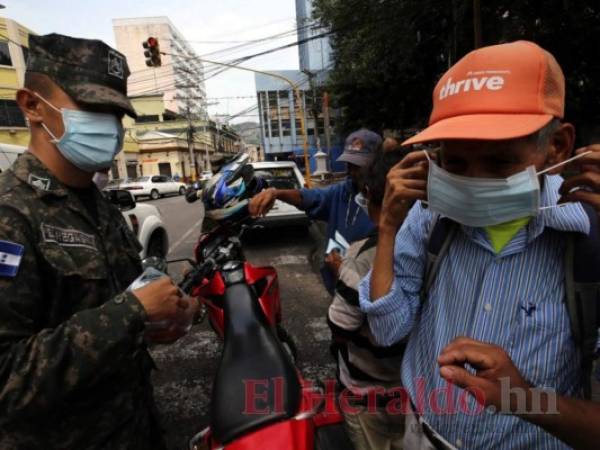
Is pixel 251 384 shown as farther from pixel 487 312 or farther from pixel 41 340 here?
pixel 487 312

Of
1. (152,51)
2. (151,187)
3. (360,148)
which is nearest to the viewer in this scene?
(360,148)

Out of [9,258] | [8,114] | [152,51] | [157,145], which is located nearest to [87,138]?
[9,258]

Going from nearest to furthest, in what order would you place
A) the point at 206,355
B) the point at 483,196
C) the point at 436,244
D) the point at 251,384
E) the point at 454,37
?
the point at 483,196, the point at 436,244, the point at 251,384, the point at 206,355, the point at 454,37

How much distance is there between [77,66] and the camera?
124cm

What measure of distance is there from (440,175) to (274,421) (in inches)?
34.0

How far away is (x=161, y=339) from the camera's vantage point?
4.22ft

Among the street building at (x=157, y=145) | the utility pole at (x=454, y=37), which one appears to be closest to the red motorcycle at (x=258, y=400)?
the utility pole at (x=454, y=37)

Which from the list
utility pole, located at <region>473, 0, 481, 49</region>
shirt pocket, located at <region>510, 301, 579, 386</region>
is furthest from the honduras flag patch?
utility pole, located at <region>473, 0, 481, 49</region>

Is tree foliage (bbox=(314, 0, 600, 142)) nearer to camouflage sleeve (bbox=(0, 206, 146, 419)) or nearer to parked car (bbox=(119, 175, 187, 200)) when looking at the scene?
camouflage sleeve (bbox=(0, 206, 146, 419))

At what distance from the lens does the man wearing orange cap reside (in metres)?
0.85

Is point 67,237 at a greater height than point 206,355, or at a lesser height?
greater

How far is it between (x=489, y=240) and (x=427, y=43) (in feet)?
32.4

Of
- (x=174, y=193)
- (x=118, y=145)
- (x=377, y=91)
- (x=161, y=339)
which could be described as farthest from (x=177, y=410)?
(x=174, y=193)

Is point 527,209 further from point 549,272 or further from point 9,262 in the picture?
point 9,262
